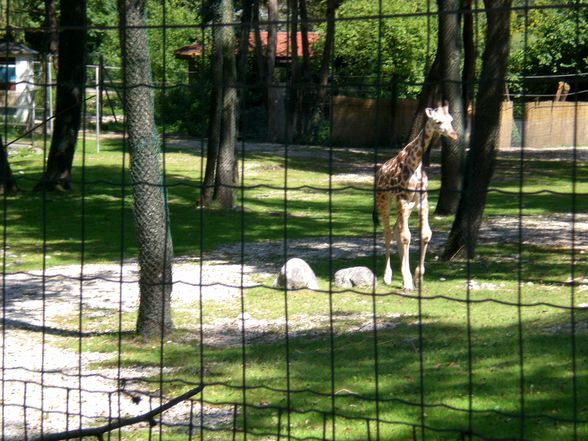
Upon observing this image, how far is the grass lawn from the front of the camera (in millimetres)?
5719

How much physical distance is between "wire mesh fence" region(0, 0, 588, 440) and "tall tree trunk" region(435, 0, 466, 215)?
0.39 feet

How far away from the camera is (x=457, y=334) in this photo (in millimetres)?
8578

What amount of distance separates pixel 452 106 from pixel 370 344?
29.6 ft

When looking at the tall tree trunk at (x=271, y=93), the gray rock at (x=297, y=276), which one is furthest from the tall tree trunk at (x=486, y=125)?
the tall tree trunk at (x=271, y=93)

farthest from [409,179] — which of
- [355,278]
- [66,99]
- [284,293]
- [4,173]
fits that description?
[66,99]

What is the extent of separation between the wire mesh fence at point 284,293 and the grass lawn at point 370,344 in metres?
0.03

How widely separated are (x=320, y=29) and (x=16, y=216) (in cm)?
2527

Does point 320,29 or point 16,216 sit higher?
point 320,29

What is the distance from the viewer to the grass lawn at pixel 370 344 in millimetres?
5719

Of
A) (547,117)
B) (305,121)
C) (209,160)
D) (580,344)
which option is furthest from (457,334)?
(305,121)

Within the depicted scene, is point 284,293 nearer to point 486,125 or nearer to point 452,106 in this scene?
point 486,125

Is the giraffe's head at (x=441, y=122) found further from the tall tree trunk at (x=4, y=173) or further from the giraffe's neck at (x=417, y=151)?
the tall tree trunk at (x=4, y=173)

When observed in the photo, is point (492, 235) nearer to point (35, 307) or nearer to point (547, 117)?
point (35, 307)

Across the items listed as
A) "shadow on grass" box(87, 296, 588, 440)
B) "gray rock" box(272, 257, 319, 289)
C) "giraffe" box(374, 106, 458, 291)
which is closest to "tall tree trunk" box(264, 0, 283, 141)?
"giraffe" box(374, 106, 458, 291)
